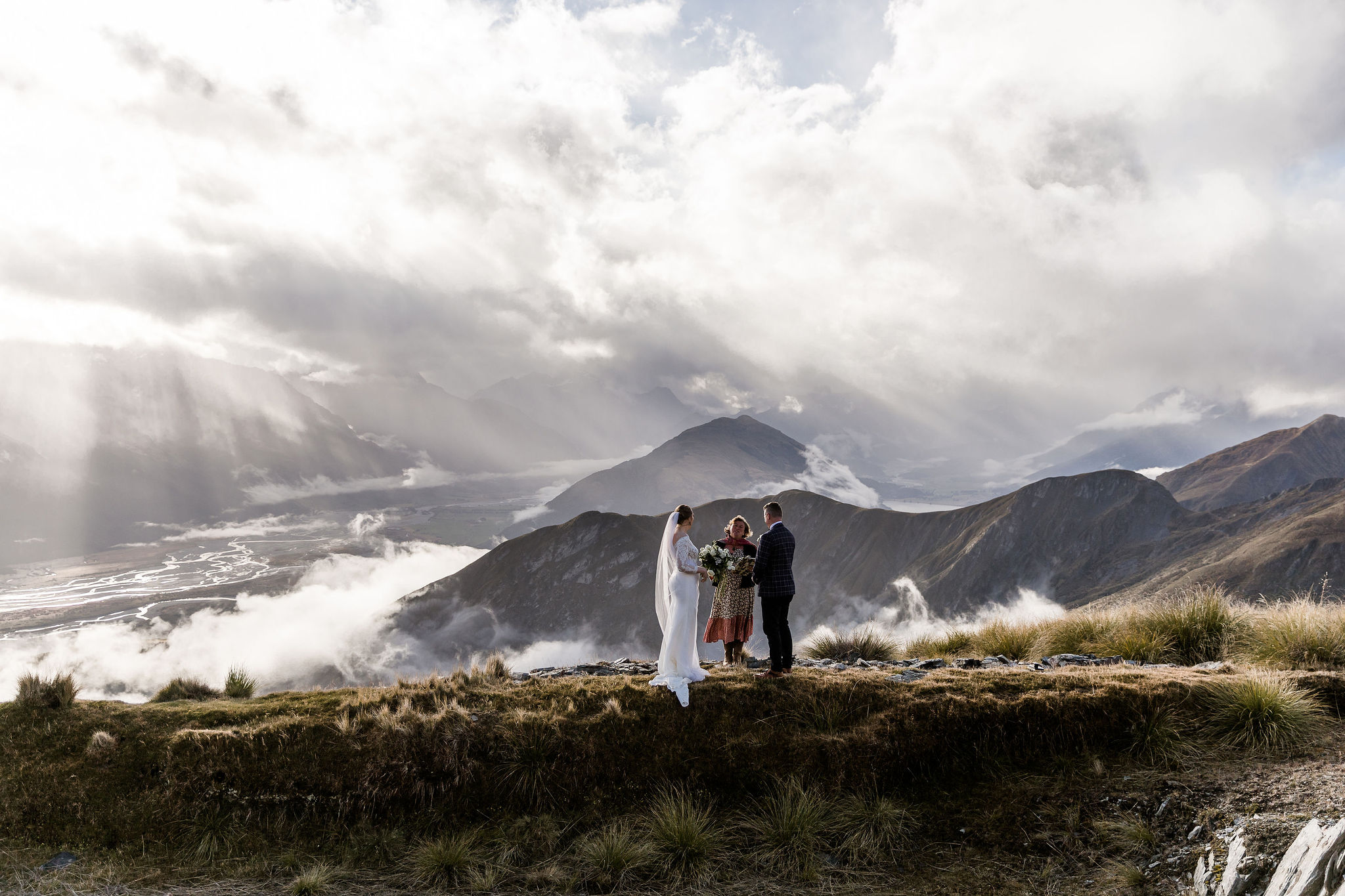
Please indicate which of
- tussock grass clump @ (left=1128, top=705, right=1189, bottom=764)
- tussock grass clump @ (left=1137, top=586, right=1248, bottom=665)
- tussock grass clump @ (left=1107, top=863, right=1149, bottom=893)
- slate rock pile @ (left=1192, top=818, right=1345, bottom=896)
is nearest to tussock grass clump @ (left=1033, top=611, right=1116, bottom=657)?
tussock grass clump @ (left=1137, top=586, right=1248, bottom=665)

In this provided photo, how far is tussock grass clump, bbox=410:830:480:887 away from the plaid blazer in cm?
633

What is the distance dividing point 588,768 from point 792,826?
10.6 feet

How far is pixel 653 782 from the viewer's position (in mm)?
9984

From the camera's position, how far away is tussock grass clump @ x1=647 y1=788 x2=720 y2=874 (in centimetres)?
865

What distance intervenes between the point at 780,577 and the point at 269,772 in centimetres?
917

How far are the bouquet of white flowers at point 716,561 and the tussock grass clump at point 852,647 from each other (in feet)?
18.6

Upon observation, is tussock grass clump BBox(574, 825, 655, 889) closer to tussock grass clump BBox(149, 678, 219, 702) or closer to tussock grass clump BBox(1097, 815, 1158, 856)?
tussock grass clump BBox(1097, 815, 1158, 856)

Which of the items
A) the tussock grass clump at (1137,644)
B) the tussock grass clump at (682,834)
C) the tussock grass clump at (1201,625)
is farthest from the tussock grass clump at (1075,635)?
the tussock grass clump at (682,834)

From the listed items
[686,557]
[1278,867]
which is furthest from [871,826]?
[686,557]

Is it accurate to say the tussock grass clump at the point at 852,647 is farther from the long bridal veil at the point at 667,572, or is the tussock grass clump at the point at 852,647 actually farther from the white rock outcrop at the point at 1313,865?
the white rock outcrop at the point at 1313,865

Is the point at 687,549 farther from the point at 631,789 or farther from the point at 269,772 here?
the point at 269,772

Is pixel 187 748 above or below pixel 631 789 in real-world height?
above

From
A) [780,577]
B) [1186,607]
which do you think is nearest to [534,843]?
[780,577]

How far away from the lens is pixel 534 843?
30.2ft
